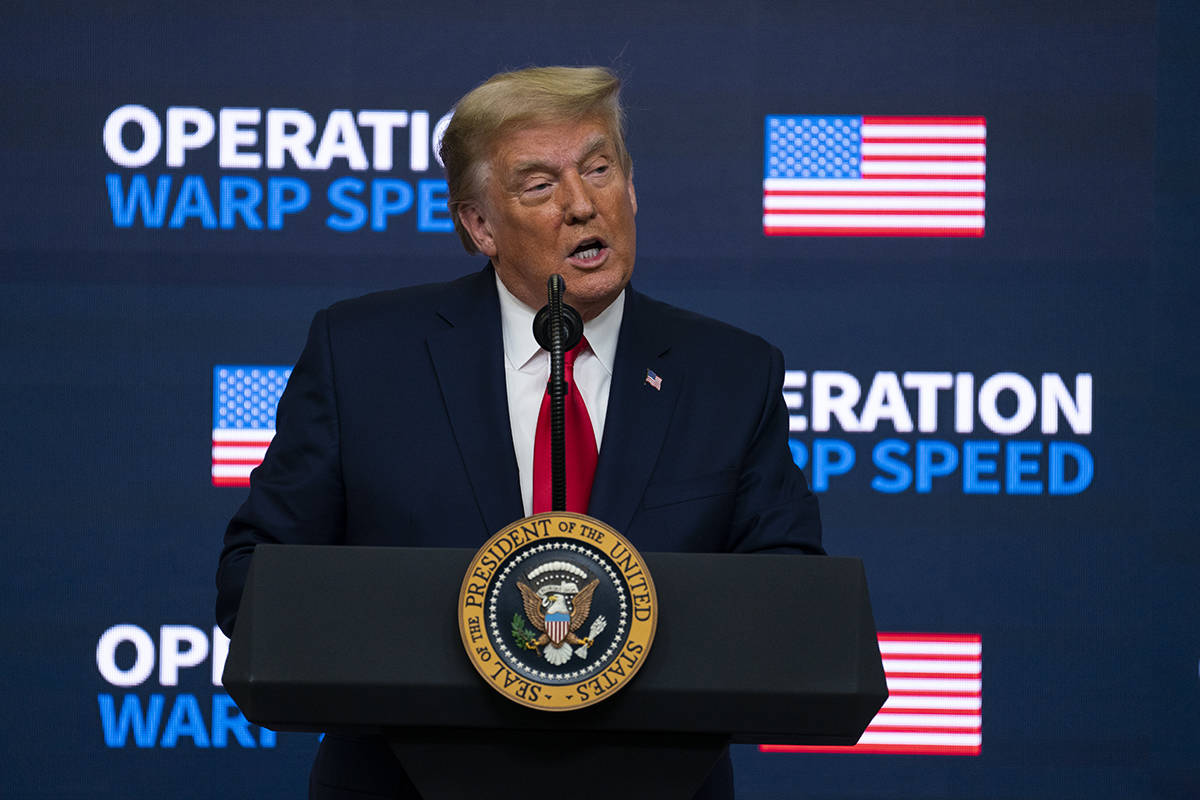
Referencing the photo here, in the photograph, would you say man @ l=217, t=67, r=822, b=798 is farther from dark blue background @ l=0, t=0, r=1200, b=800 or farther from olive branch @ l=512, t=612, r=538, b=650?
dark blue background @ l=0, t=0, r=1200, b=800

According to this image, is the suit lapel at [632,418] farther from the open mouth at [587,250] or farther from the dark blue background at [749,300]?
the dark blue background at [749,300]

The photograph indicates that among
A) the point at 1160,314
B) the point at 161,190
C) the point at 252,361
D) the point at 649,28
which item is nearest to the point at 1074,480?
the point at 1160,314

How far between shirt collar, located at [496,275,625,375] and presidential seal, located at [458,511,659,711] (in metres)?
0.60

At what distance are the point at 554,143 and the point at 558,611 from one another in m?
0.73

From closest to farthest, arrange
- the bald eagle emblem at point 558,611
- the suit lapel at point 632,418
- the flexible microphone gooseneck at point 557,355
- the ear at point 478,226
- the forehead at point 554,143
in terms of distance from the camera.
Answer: the bald eagle emblem at point 558,611 → the flexible microphone gooseneck at point 557,355 → the suit lapel at point 632,418 → the forehead at point 554,143 → the ear at point 478,226

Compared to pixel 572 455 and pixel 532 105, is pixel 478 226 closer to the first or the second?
pixel 532 105

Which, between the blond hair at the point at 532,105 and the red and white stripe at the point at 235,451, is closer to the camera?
the blond hair at the point at 532,105

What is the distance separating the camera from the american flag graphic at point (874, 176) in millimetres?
2832

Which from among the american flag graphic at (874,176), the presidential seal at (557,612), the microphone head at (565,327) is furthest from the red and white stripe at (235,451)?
the presidential seal at (557,612)

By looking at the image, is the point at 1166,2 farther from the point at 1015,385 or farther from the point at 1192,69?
the point at 1015,385

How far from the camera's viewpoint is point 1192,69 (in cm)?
282

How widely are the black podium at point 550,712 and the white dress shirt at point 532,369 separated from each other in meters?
0.47

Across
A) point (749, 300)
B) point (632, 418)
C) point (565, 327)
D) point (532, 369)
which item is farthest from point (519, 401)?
point (749, 300)

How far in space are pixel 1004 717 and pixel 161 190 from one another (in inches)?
87.6
